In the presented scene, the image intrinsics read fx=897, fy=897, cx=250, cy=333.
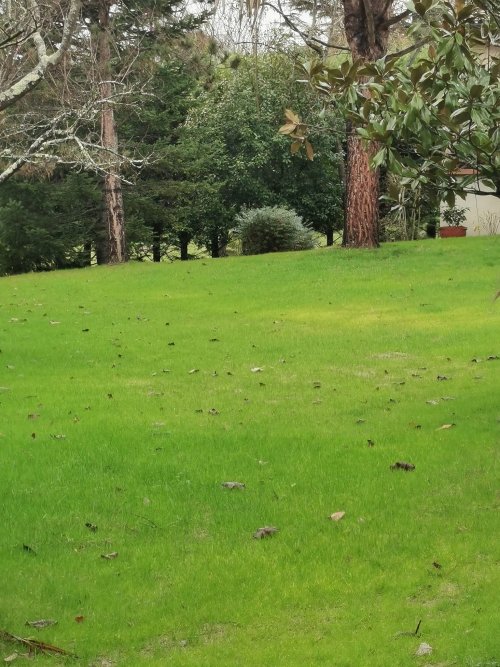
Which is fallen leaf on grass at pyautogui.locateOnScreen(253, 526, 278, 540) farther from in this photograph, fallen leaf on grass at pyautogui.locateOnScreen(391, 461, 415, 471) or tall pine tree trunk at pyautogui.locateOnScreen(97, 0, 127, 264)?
tall pine tree trunk at pyautogui.locateOnScreen(97, 0, 127, 264)

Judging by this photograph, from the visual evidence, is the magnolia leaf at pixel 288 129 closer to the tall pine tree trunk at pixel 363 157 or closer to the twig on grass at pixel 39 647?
the twig on grass at pixel 39 647

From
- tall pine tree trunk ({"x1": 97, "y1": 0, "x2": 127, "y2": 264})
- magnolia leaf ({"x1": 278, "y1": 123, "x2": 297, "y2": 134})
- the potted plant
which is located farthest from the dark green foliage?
magnolia leaf ({"x1": 278, "y1": 123, "x2": 297, "y2": 134})

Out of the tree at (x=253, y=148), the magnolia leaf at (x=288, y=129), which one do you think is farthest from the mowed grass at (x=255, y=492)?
the tree at (x=253, y=148)

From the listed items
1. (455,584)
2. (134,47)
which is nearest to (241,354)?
(455,584)

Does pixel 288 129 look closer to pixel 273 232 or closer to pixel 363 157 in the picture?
pixel 363 157

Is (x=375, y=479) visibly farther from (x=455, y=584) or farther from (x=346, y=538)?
(x=455, y=584)

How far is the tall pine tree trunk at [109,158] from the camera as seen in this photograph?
25.0 meters

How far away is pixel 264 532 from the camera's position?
234 inches

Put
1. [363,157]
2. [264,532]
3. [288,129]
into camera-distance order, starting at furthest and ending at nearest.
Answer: [363,157] < [288,129] < [264,532]

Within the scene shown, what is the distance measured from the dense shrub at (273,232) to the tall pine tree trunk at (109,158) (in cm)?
383

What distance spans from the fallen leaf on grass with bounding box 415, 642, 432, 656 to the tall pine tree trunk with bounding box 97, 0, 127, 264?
69.7 ft

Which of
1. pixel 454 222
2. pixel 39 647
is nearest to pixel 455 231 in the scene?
pixel 454 222

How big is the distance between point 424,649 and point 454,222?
26.6 meters

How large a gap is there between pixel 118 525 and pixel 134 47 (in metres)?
22.3
